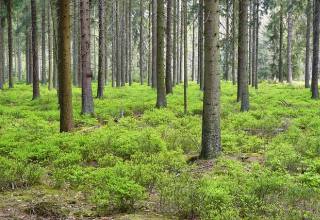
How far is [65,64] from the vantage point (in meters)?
12.0

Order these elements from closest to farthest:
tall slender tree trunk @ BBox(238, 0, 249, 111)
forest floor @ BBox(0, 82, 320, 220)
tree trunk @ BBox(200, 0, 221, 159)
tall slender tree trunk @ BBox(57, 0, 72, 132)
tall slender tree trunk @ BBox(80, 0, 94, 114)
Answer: forest floor @ BBox(0, 82, 320, 220)
tree trunk @ BBox(200, 0, 221, 159)
tall slender tree trunk @ BBox(57, 0, 72, 132)
tall slender tree trunk @ BBox(80, 0, 94, 114)
tall slender tree trunk @ BBox(238, 0, 249, 111)

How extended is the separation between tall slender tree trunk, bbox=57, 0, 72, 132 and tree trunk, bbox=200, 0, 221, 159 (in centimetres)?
429

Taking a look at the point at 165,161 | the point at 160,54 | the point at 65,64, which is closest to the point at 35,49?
the point at 160,54

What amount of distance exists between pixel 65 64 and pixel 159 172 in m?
5.38

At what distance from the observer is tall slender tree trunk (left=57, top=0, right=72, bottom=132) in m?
11.6

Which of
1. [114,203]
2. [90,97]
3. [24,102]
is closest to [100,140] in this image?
[114,203]

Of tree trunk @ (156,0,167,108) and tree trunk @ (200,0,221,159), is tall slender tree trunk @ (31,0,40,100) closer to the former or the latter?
tree trunk @ (156,0,167,108)

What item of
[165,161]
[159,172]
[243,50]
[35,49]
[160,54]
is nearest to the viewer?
[159,172]

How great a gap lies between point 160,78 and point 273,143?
8.30 meters

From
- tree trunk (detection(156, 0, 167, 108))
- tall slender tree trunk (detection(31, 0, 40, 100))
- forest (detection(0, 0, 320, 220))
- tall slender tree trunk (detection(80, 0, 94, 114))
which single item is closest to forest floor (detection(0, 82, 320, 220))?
forest (detection(0, 0, 320, 220))

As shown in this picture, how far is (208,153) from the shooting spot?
9.67 m

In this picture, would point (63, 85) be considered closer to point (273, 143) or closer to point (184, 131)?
point (184, 131)

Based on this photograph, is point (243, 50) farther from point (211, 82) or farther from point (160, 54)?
point (211, 82)

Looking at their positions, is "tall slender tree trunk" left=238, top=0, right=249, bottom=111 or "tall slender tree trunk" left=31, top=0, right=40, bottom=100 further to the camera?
"tall slender tree trunk" left=31, top=0, right=40, bottom=100
